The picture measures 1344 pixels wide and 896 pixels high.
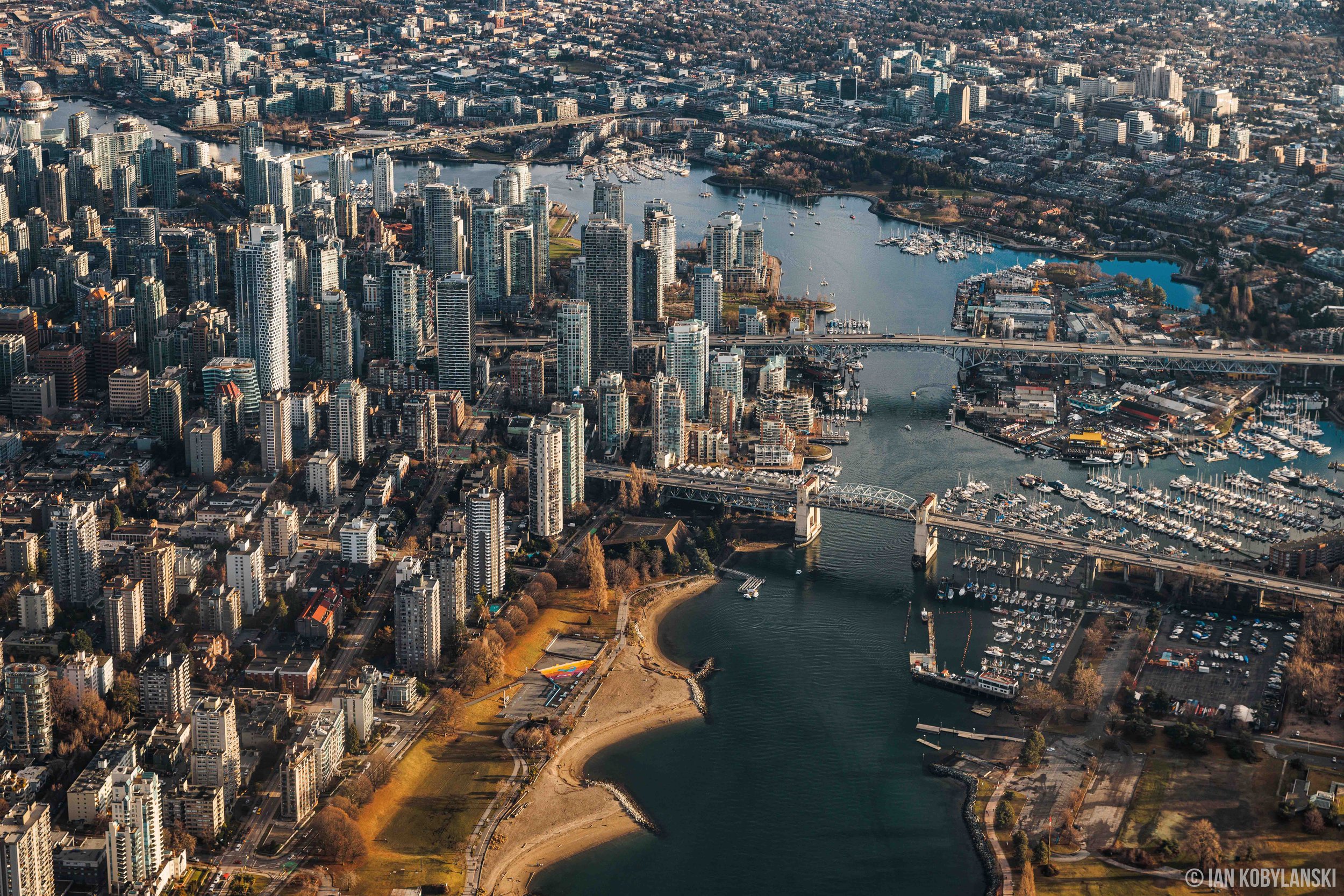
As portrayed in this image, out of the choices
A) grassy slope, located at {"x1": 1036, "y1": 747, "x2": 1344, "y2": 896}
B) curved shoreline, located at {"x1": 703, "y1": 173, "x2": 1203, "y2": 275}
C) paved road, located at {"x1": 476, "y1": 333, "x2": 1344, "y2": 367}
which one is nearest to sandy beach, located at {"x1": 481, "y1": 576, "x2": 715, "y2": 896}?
grassy slope, located at {"x1": 1036, "y1": 747, "x2": 1344, "y2": 896}

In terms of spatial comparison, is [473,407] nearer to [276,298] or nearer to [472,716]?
[276,298]

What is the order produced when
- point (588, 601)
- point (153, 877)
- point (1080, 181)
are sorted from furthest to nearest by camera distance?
point (1080, 181), point (588, 601), point (153, 877)

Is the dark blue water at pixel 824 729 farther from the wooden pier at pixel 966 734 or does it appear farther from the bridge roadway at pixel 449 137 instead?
the bridge roadway at pixel 449 137

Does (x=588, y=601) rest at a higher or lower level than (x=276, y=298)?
lower

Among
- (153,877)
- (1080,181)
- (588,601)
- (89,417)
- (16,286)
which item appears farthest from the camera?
(1080,181)

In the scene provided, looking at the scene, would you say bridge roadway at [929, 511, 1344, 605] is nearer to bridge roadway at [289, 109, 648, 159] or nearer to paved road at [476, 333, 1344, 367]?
paved road at [476, 333, 1344, 367]

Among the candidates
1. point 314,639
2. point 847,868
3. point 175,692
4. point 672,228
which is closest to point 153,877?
point 175,692

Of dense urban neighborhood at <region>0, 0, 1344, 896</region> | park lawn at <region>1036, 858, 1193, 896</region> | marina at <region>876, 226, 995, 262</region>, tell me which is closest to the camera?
park lawn at <region>1036, 858, 1193, 896</region>
